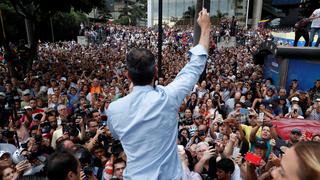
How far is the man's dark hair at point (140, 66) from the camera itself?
142 cm

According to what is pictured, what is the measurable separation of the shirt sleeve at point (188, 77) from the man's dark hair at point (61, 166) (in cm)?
114

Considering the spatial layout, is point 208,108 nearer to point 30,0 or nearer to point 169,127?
point 169,127

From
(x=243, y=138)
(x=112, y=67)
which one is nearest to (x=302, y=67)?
(x=243, y=138)

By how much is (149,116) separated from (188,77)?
0.27 metres

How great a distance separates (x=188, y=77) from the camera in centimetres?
147

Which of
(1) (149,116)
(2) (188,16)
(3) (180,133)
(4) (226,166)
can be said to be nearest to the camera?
(1) (149,116)

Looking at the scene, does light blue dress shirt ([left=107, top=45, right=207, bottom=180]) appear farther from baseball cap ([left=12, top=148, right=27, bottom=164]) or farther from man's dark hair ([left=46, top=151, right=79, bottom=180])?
baseball cap ([left=12, top=148, right=27, bottom=164])

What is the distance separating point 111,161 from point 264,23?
124ft

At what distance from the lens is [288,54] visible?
→ 9828mm

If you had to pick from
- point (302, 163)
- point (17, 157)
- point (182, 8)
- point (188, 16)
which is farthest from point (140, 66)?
point (182, 8)

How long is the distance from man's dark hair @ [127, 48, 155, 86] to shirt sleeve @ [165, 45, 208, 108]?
0.39 ft

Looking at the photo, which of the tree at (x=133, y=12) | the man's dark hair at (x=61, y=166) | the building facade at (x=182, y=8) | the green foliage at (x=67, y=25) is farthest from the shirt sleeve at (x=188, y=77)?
the tree at (x=133, y=12)

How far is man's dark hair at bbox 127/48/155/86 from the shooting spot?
1.42m

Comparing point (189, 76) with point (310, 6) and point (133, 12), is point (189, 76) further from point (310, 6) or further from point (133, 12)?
point (133, 12)
